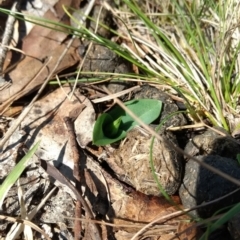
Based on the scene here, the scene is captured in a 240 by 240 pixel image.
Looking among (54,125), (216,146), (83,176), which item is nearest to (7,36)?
(54,125)

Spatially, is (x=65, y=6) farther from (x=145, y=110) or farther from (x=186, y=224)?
(x=186, y=224)

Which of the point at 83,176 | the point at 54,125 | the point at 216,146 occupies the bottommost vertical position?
the point at 216,146

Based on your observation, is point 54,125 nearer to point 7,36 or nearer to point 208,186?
point 7,36

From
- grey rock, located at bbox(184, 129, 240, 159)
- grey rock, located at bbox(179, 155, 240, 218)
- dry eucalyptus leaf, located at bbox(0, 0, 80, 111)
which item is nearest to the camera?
grey rock, located at bbox(179, 155, 240, 218)

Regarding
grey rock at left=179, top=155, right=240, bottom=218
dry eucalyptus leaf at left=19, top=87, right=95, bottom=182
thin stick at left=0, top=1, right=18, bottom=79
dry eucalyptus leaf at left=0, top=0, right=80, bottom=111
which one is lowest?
grey rock at left=179, top=155, right=240, bottom=218

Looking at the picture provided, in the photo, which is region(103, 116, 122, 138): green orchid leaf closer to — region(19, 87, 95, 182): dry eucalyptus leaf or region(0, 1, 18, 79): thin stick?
region(19, 87, 95, 182): dry eucalyptus leaf

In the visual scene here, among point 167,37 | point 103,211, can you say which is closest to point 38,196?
point 103,211

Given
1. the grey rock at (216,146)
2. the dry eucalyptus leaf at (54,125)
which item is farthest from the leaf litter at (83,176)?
the grey rock at (216,146)

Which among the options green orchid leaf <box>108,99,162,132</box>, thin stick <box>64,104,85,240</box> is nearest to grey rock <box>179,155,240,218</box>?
green orchid leaf <box>108,99,162,132</box>
